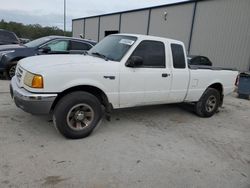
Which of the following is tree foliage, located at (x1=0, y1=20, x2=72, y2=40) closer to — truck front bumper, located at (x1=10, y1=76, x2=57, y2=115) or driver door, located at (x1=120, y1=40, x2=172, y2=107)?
driver door, located at (x1=120, y1=40, x2=172, y2=107)

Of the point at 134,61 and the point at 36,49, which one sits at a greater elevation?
the point at 134,61

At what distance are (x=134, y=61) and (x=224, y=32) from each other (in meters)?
12.8

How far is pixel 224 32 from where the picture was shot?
14.8 meters

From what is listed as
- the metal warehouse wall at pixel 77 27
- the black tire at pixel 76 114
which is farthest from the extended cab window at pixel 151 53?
the metal warehouse wall at pixel 77 27

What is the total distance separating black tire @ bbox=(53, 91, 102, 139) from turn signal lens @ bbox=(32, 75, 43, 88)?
16.8 inches

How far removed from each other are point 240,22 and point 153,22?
8407mm

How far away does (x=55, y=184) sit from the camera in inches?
110

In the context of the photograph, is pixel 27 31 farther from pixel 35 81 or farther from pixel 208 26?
pixel 35 81

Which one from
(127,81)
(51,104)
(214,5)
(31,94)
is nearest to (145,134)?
(127,81)

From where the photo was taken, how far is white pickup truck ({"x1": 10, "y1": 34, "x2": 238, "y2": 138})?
3584 millimetres

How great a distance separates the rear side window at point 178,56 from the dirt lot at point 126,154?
134 centimetres

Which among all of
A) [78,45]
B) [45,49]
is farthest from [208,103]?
[45,49]

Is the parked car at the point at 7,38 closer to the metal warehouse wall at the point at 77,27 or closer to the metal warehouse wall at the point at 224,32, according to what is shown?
the metal warehouse wall at the point at 224,32


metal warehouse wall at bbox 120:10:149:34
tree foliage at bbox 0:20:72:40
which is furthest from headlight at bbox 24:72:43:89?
tree foliage at bbox 0:20:72:40
